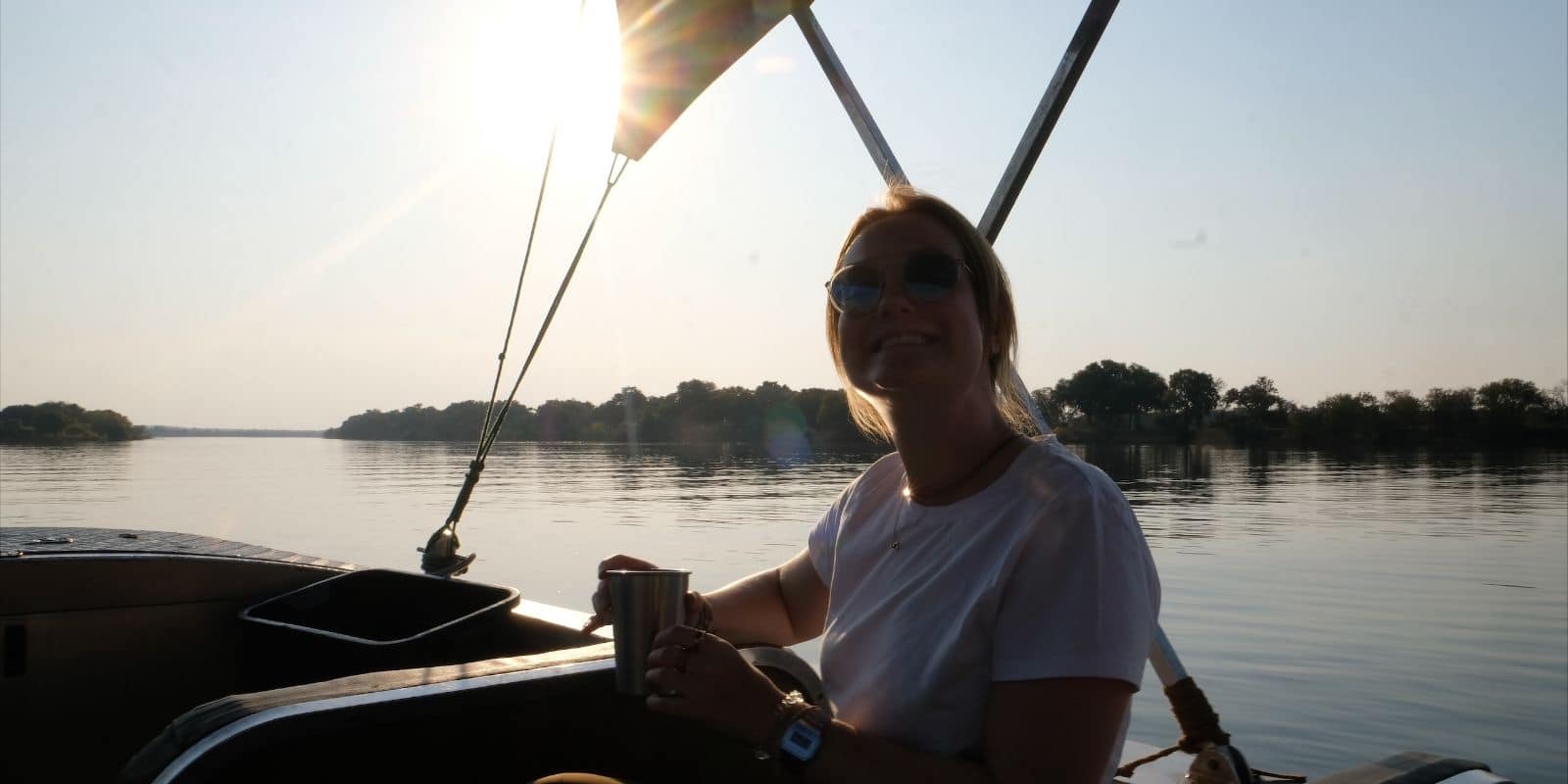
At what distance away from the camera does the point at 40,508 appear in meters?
16.7

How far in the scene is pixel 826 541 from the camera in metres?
1.77

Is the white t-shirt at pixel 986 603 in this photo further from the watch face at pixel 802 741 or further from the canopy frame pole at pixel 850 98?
the canopy frame pole at pixel 850 98

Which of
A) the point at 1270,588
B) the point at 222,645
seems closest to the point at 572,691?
the point at 222,645

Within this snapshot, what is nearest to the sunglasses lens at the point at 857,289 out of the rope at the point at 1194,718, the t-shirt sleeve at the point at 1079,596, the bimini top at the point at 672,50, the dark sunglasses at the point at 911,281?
the dark sunglasses at the point at 911,281

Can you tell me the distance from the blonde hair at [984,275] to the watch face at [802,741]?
0.57m

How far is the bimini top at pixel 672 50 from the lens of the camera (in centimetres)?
276

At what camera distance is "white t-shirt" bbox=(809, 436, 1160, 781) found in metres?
1.11

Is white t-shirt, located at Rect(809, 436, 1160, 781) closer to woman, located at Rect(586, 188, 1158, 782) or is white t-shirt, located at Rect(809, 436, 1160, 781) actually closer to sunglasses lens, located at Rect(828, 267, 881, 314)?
woman, located at Rect(586, 188, 1158, 782)

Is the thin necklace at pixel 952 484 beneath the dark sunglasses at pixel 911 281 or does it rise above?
beneath

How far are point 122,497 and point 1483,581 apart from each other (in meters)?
22.1

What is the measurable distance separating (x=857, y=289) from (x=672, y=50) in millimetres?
1687

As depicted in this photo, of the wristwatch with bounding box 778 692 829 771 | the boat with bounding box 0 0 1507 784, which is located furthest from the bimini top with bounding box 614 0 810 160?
the wristwatch with bounding box 778 692 829 771

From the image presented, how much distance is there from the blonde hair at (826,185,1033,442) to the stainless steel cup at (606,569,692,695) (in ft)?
1.61

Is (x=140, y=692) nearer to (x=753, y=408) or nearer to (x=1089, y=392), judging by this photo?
(x=1089, y=392)
